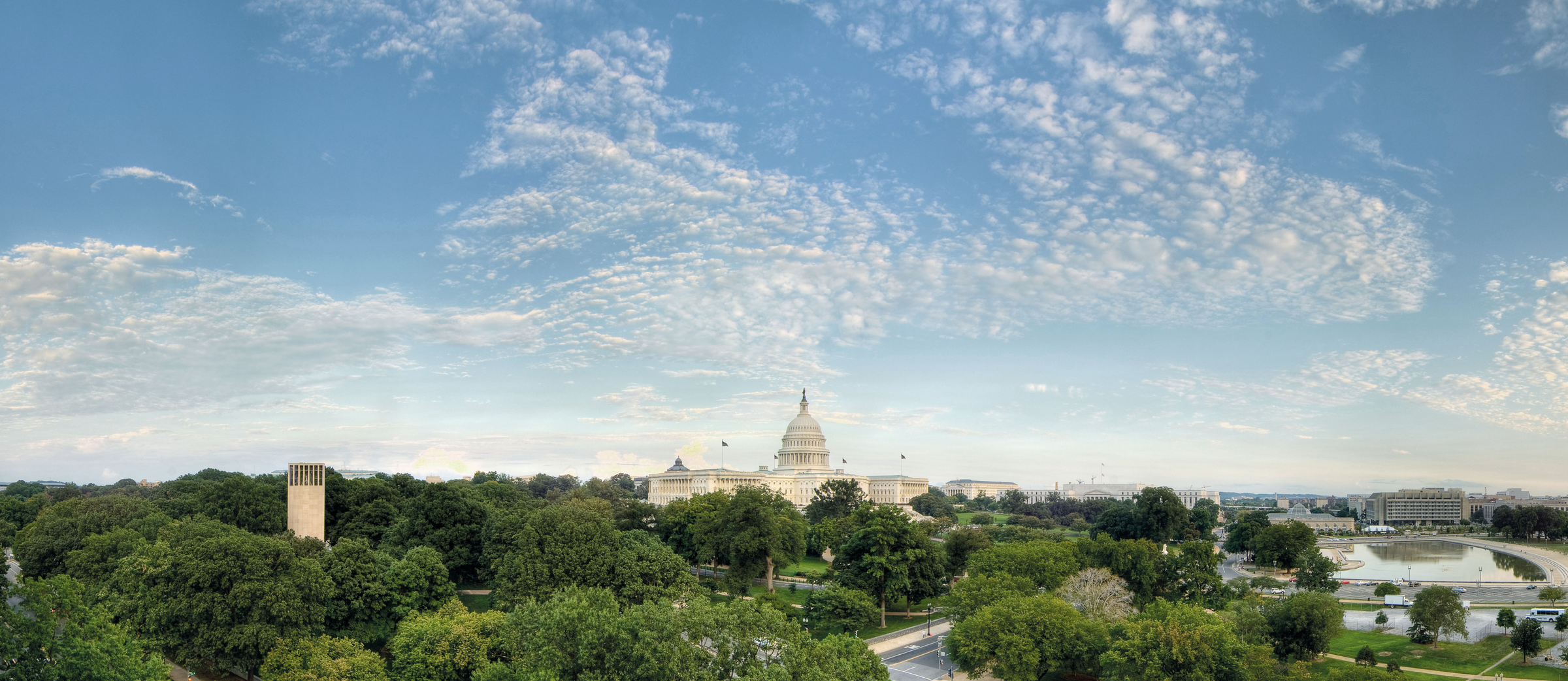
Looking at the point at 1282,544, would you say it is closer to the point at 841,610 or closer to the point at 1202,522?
the point at 1202,522

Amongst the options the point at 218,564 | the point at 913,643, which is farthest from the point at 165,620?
the point at 913,643

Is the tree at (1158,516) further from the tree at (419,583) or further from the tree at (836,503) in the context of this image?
the tree at (419,583)

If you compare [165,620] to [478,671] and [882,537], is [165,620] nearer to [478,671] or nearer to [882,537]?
[478,671]

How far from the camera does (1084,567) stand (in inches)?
2478

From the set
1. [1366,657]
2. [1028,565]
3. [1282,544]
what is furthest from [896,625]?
[1282,544]

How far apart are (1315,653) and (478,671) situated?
43392 mm

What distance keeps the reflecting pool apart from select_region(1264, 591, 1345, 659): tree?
6053 cm

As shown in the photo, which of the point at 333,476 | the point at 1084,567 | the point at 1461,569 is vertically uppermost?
the point at 333,476

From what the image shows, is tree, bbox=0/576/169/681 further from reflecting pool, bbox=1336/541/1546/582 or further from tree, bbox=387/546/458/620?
reflecting pool, bbox=1336/541/1546/582

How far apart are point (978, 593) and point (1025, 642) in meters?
6.83

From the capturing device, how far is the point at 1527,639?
48.4 m

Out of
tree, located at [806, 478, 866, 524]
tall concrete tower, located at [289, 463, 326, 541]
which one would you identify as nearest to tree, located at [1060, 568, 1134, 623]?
tall concrete tower, located at [289, 463, 326, 541]

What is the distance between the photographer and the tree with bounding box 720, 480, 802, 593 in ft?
210

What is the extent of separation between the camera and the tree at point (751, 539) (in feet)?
210
